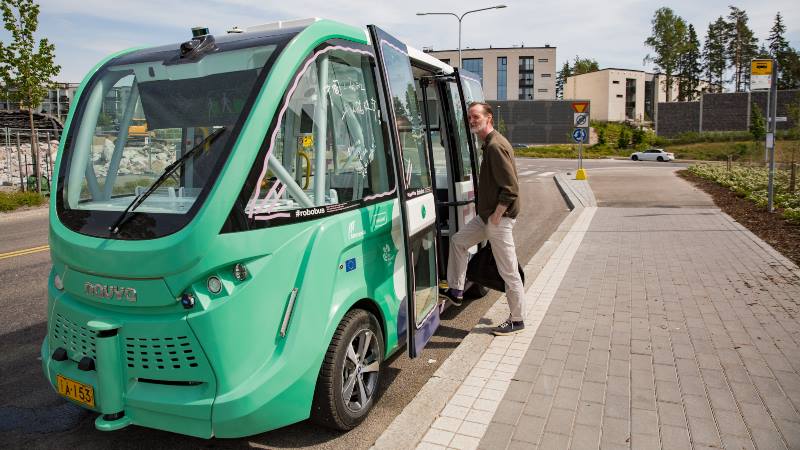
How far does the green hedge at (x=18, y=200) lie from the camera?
15766mm

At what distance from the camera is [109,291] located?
2.96 m

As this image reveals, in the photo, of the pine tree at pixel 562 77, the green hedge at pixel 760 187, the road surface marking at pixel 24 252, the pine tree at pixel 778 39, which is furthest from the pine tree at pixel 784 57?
the road surface marking at pixel 24 252

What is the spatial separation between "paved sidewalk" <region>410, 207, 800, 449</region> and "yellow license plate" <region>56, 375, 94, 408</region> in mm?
1778

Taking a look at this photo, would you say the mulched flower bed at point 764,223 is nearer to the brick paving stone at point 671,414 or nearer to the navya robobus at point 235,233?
the brick paving stone at point 671,414

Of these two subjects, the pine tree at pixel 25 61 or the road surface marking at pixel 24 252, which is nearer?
the road surface marking at pixel 24 252

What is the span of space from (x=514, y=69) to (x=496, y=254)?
9473 cm

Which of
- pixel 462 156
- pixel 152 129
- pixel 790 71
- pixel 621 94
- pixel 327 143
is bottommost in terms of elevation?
pixel 462 156

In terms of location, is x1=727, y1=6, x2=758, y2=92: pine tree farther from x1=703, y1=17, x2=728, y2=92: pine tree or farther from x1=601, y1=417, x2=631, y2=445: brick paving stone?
x1=601, y1=417, x2=631, y2=445: brick paving stone

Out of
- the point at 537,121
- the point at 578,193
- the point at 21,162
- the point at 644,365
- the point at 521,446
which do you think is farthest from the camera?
the point at 537,121

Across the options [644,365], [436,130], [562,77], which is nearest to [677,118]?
[562,77]

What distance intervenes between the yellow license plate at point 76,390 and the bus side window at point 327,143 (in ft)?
4.08

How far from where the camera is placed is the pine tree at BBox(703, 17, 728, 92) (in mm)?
95019

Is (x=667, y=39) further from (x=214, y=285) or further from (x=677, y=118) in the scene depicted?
(x=214, y=285)

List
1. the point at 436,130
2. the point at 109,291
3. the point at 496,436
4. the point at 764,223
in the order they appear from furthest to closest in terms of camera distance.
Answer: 1. the point at 764,223
2. the point at 436,130
3. the point at 496,436
4. the point at 109,291
